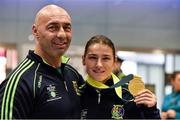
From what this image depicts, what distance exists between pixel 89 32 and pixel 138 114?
6.38 meters

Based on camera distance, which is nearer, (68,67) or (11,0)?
(68,67)

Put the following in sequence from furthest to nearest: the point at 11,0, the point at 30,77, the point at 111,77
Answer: the point at 11,0 < the point at 111,77 < the point at 30,77

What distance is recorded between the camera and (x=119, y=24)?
28.6 ft

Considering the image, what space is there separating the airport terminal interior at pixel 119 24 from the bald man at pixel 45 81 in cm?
598

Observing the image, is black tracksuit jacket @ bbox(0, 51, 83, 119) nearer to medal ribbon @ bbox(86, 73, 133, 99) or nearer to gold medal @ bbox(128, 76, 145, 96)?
medal ribbon @ bbox(86, 73, 133, 99)

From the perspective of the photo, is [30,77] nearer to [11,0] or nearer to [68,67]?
[68,67]

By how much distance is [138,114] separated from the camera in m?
2.29

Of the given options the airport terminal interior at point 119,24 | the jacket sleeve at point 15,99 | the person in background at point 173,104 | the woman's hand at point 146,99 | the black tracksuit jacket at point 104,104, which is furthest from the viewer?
the airport terminal interior at point 119,24

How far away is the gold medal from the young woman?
0.15 ft

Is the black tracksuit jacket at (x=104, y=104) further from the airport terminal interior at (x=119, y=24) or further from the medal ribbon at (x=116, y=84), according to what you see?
the airport terminal interior at (x=119, y=24)

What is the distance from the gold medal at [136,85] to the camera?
7.41 ft

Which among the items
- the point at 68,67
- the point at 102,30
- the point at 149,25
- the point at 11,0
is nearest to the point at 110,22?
the point at 102,30

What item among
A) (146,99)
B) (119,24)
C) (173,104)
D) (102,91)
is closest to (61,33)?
(102,91)

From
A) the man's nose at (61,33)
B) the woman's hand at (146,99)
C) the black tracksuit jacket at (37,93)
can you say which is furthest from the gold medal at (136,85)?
the man's nose at (61,33)
